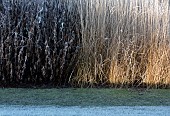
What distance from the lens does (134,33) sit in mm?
7949

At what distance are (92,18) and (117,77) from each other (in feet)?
3.92

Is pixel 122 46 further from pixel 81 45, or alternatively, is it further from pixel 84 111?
pixel 84 111

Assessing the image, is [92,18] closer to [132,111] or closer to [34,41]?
[34,41]

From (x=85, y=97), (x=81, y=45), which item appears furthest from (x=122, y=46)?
(x=85, y=97)

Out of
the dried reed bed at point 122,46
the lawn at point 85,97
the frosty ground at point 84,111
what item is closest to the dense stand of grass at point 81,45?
the dried reed bed at point 122,46

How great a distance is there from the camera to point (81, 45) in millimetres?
7867

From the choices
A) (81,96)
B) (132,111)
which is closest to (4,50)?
(81,96)

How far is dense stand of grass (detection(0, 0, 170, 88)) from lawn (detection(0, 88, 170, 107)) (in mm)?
463

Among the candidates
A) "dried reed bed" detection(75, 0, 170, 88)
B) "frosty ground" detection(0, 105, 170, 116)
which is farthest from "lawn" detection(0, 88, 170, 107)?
"dried reed bed" detection(75, 0, 170, 88)

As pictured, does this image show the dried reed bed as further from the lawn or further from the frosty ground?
the frosty ground

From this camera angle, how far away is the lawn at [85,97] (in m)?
6.40

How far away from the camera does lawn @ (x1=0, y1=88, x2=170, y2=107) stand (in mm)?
6402

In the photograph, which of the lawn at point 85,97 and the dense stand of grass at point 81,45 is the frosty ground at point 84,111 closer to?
the lawn at point 85,97

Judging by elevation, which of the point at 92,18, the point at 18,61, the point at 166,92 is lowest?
the point at 166,92
